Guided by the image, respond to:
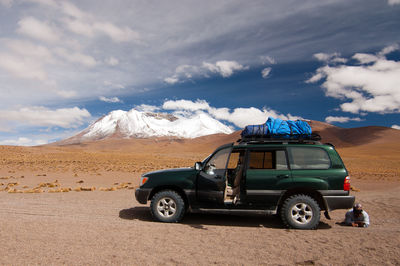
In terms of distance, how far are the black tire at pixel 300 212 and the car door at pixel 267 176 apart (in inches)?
11.3

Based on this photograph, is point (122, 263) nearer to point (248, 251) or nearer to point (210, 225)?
point (248, 251)

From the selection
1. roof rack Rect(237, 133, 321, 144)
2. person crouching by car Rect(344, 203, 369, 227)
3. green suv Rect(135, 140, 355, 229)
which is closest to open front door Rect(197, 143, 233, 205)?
green suv Rect(135, 140, 355, 229)

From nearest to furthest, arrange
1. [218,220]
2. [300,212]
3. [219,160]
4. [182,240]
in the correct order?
[182,240], [300,212], [219,160], [218,220]

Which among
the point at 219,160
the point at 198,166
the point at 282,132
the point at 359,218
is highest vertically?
the point at 282,132

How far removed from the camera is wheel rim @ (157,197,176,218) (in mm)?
6893

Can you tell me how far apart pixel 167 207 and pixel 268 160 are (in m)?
2.71

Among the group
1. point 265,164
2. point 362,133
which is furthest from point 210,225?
Answer: point 362,133

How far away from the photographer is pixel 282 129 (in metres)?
6.73

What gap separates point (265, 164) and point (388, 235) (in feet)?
9.41

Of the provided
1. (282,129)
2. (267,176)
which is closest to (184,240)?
(267,176)

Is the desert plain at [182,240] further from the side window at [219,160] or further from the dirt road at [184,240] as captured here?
the side window at [219,160]

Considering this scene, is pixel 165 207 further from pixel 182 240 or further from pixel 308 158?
pixel 308 158

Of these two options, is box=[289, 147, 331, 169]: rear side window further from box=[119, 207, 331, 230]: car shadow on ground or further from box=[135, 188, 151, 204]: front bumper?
box=[135, 188, 151, 204]: front bumper

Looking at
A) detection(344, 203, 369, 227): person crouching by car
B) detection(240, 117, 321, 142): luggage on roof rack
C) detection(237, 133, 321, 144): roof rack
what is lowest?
detection(344, 203, 369, 227): person crouching by car
